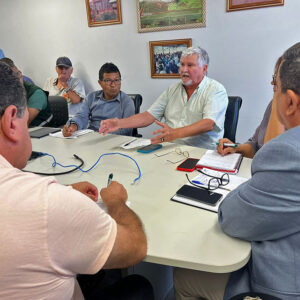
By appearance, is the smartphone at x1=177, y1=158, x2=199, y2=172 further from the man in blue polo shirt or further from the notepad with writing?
the man in blue polo shirt

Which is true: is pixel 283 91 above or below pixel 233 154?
above

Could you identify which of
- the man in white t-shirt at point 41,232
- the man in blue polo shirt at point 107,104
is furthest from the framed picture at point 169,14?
the man in white t-shirt at point 41,232

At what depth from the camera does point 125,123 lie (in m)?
2.11

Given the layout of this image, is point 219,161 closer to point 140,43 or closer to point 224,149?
point 224,149

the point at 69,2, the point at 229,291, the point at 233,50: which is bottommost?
the point at 229,291

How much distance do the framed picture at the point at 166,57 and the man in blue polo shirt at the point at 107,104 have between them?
833 mm

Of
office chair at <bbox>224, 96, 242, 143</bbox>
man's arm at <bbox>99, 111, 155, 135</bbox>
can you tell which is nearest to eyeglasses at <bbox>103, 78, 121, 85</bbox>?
man's arm at <bbox>99, 111, 155, 135</bbox>

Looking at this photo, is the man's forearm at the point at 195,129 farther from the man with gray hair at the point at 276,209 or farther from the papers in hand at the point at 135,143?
the man with gray hair at the point at 276,209

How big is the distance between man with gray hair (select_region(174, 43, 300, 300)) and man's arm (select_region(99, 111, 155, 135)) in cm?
125

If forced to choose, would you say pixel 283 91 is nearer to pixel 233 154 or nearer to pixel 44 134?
pixel 233 154

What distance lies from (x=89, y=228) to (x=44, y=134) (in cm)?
178

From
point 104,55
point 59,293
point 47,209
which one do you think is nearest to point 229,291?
point 59,293

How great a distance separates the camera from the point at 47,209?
1.77ft

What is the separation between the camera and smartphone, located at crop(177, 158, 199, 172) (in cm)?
136
